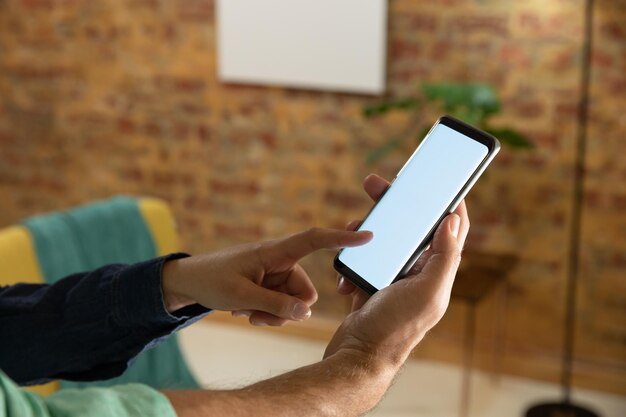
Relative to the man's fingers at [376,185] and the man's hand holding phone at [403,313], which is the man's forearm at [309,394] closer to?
the man's hand holding phone at [403,313]

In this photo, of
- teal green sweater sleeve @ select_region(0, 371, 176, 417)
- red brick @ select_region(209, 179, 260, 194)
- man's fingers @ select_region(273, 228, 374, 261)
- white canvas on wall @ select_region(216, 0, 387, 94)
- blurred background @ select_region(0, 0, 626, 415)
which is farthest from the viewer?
red brick @ select_region(209, 179, 260, 194)

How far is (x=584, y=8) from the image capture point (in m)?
3.26

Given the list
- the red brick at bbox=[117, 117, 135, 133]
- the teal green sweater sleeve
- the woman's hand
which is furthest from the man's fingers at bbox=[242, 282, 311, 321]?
the red brick at bbox=[117, 117, 135, 133]

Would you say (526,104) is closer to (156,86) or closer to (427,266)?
(156,86)

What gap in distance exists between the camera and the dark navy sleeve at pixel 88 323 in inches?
51.5

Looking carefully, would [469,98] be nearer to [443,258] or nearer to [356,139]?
[356,139]

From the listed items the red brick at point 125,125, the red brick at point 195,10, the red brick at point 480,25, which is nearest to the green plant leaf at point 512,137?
the red brick at point 480,25

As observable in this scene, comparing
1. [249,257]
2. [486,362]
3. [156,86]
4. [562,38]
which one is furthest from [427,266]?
[156,86]

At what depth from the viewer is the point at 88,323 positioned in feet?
4.37

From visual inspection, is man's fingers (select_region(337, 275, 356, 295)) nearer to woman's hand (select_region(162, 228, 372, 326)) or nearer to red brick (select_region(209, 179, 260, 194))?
woman's hand (select_region(162, 228, 372, 326))

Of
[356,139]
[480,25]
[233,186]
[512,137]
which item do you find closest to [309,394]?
[512,137]

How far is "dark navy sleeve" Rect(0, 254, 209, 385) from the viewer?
4.29 feet

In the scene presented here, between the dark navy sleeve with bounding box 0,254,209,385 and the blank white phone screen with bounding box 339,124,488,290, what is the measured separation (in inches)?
9.6

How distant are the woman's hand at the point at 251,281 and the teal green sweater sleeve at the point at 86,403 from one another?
14.6 inches
